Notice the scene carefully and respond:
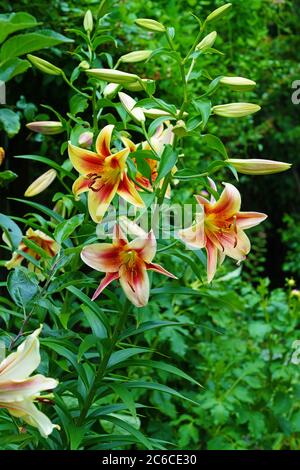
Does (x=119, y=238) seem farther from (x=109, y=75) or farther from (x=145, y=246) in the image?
(x=109, y=75)

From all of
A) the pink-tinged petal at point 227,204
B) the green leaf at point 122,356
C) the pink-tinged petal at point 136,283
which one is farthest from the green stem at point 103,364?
the pink-tinged petal at point 227,204

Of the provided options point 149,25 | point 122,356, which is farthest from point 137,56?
point 122,356

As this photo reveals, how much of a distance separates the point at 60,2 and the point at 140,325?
1309 millimetres

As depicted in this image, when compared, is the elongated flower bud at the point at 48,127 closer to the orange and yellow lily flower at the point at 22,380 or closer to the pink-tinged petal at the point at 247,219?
the pink-tinged petal at the point at 247,219

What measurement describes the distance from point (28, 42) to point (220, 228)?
0.41 m

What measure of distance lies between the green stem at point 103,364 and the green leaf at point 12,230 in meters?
0.21

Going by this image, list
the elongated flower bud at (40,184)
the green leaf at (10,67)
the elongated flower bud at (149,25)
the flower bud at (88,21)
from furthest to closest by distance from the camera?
the elongated flower bud at (40,184) < the flower bud at (88,21) < the elongated flower bud at (149,25) < the green leaf at (10,67)

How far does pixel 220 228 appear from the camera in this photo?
1.08 meters

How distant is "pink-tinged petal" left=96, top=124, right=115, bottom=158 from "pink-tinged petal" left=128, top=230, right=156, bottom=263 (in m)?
0.16

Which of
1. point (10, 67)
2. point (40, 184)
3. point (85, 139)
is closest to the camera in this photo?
point (10, 67)

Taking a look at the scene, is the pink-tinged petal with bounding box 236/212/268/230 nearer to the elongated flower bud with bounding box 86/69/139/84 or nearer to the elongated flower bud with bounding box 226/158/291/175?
the elongated flower bud with bounding box 226/158/291/175

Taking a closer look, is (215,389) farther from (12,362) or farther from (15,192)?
(12,362)

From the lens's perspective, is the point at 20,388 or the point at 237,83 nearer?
the point at 20,388

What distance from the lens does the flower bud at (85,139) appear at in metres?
1.23
